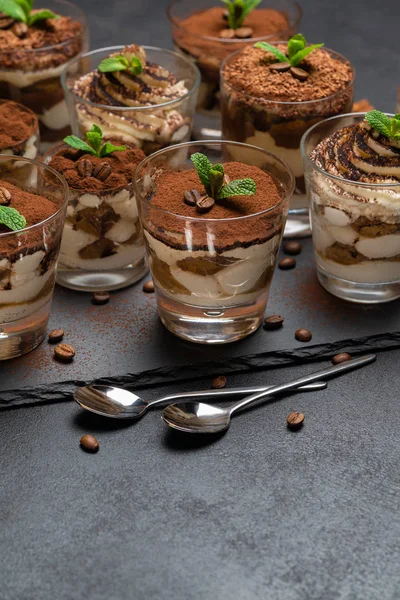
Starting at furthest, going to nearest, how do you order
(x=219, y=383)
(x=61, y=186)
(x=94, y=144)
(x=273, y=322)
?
1. (x=94, y=144)
2. (x=273, y=322)
3. (x=61, y=186)
4. (x=219, y=383)

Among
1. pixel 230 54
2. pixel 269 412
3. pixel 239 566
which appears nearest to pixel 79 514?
pixel 239 566

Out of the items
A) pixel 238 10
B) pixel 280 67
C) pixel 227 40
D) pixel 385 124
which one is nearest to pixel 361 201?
pixel 385 124

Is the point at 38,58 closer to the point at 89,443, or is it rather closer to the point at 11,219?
the point at 11,219

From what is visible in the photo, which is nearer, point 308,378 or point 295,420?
point 295,420

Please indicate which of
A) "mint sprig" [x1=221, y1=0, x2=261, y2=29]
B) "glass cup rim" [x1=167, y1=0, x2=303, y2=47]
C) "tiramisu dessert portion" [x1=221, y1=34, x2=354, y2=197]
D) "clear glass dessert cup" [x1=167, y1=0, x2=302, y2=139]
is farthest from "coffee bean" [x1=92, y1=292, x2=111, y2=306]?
"mint sprig" [x1=221, y1=0, x2=261, y2=29]

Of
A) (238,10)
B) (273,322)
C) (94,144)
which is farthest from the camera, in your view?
(238,10)

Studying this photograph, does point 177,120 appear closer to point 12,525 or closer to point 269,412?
point 269,412

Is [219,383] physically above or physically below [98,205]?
below
